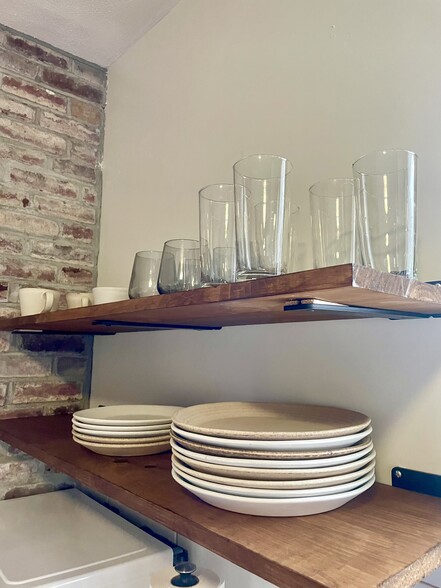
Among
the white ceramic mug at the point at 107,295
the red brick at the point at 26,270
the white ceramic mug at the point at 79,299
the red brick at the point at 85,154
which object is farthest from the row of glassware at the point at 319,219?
the red brick at the point at 85,154

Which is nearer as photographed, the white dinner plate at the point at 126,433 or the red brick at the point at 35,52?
the white dinner plate at the point at 126,433

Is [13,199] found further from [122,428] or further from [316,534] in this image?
[316,534]

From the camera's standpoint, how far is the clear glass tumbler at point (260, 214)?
27.1 inches

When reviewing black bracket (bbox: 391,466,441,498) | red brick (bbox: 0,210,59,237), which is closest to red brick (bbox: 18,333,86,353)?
red brick (bbox: 0,210,59,237)

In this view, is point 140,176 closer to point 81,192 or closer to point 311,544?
point 81,192

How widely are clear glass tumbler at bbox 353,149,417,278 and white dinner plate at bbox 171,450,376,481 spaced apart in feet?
0.88

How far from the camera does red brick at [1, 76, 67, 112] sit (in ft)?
5.10

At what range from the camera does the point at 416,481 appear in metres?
0.73

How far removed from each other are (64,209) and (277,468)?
131cm

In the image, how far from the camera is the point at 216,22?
1260 millimetres

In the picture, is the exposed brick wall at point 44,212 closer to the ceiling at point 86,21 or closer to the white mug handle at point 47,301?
the ceiling at point 86,21

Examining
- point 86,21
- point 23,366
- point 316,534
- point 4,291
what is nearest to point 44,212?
point 4,291

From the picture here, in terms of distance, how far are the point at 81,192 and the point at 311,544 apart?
144 cm

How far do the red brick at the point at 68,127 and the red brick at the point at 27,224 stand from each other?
33 centimetres
